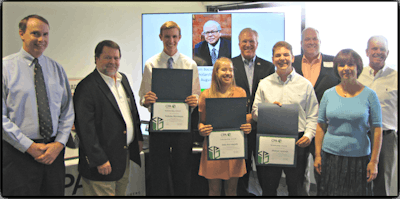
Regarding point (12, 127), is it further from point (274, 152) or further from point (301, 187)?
point (301, 187)

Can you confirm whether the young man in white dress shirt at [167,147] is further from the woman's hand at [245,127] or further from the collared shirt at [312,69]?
the collared shirt at [312,69]

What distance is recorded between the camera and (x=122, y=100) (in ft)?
7.99

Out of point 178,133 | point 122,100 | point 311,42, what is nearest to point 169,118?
point 178,133

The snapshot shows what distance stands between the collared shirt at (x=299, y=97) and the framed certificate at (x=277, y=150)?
0.66ft

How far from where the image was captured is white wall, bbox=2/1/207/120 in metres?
3.11

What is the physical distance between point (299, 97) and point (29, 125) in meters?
2.41

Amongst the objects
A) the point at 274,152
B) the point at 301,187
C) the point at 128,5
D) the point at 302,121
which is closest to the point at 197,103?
the point at 274,152

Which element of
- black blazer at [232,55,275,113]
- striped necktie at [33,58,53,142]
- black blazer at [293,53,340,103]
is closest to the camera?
striped necktie at [33,58,53,142]

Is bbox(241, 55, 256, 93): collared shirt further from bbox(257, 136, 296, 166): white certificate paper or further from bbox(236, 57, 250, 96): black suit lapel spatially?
bbox(257, 136, 296, 166): white certificate paper

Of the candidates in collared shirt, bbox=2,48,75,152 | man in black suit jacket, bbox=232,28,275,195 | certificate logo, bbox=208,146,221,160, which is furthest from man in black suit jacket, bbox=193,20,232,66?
collared shirt, bbox=2,48,75,152

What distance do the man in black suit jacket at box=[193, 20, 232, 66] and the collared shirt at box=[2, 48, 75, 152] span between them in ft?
5.79

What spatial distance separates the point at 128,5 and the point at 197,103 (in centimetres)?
229

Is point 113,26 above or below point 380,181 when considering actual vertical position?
above

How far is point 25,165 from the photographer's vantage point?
204 centimetres
